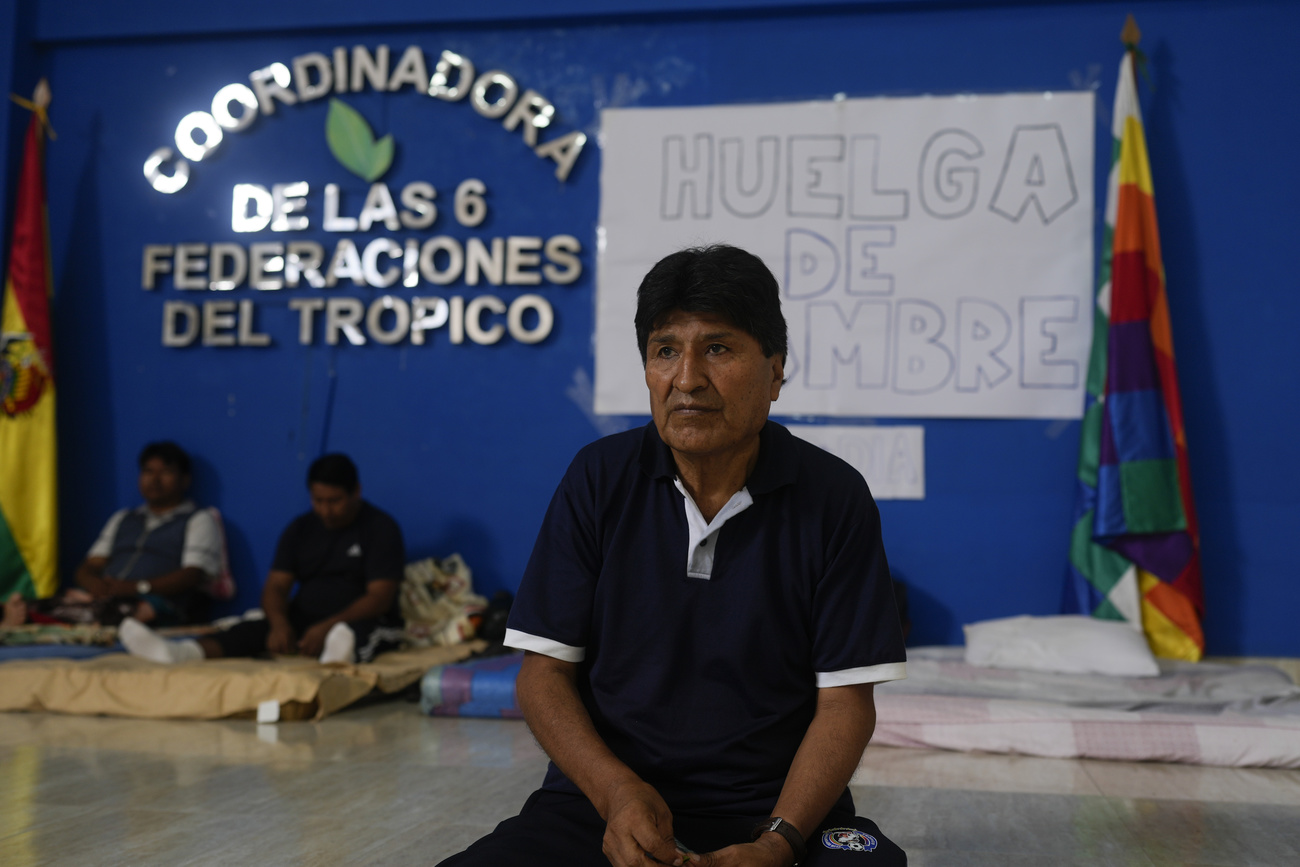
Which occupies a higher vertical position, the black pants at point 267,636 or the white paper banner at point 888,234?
the white paper banner at point 888,234

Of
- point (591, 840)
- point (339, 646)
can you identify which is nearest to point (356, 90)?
point (339, 646)

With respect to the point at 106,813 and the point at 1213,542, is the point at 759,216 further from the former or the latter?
the point at 106,813

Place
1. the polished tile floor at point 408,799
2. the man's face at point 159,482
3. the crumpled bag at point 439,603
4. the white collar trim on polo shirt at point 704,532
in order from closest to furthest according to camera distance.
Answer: the white collar trim on polo shirt at point 704,532 < the polished tile floor at point 408,799 < the crumpled bag at point 439,603 < the man's face at point 159,482

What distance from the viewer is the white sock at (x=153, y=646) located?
12.4 feet

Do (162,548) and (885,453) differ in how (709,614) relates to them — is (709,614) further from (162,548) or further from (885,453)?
(162,548)

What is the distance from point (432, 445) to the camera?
15.5 feet

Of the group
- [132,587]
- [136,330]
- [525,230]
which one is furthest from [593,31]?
[132,587]

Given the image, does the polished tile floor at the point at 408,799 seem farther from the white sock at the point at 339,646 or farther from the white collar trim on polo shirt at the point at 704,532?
the white collar trim on polo shirt at the point at 704,532

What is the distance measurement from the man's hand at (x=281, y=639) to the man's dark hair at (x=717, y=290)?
123 inches

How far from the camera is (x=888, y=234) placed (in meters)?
4.43

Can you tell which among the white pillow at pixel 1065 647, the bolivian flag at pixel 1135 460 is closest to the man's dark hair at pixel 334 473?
the white pillow at pixel 1065 647

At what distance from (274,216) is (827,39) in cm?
255

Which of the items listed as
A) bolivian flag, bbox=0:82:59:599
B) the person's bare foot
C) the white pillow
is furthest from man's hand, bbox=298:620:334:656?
the white pillow

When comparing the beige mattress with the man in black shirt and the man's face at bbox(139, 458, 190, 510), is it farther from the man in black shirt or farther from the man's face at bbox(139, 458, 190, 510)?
the man's face at bbox(139, 458, 190, 510)
